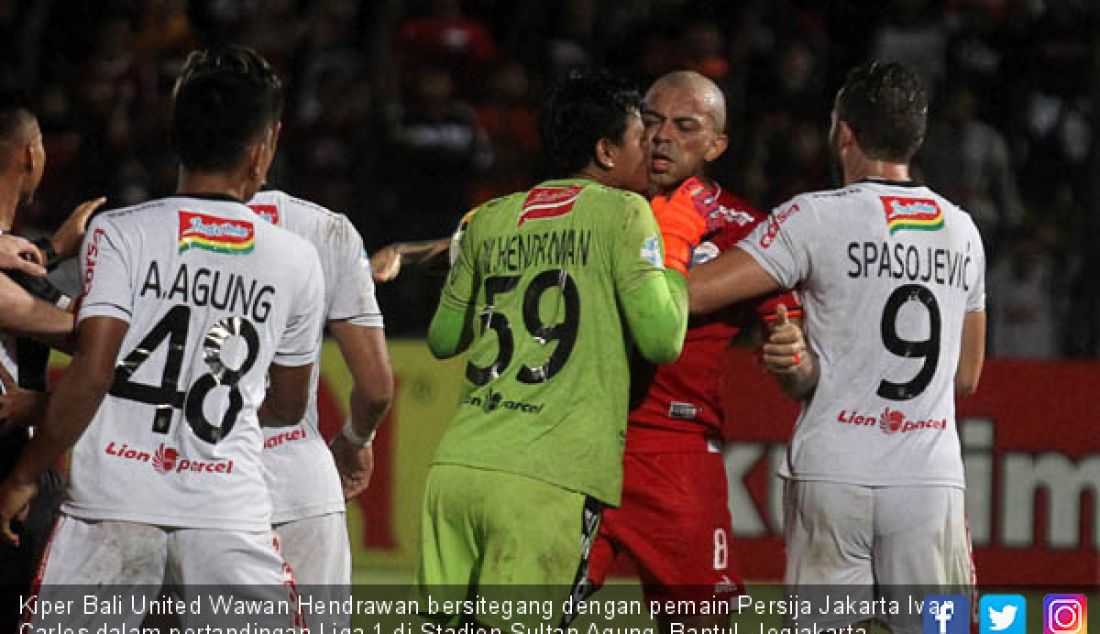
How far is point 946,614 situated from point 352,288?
2.27m

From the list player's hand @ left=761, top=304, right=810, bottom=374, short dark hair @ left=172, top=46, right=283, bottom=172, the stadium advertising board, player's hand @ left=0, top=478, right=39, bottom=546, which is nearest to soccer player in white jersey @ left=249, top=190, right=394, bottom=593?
short dark hair @ left=172, top=46, right=283, bottom=172

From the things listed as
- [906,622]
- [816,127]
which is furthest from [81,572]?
[816,127]

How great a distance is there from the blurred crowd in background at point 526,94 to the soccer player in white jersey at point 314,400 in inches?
243

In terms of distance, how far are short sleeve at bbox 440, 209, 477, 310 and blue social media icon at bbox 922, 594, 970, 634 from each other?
1849mm

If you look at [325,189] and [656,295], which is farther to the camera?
[325,189]

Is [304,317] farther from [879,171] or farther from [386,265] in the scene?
[879,171]

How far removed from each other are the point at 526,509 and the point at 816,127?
8799 mm

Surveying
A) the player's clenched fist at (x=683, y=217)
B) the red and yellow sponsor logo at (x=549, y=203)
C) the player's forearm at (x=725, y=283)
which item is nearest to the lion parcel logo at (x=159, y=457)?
the red and yellow sponsor logo at (x=549, y=203)

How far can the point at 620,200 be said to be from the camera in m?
5.57

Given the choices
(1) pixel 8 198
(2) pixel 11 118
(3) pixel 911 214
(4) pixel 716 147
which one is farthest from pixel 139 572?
(4) pixel 716 147

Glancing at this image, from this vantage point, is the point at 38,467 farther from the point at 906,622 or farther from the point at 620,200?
the point at 906,622

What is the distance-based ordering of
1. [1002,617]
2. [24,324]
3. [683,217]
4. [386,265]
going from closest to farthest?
[24,324] < [683,217] < [386,265] < [1002,617]

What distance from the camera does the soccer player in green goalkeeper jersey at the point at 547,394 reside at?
547cm

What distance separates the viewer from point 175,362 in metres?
4.87
